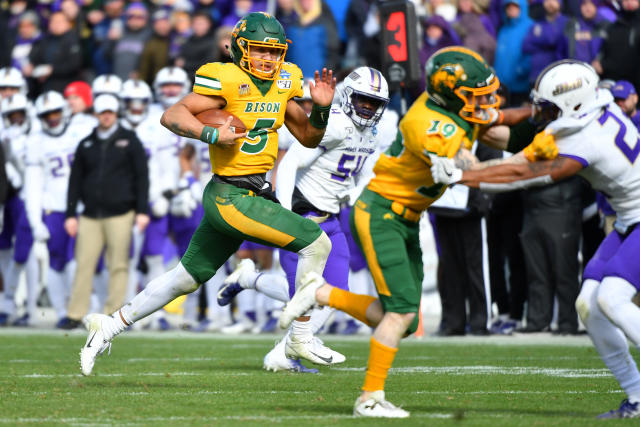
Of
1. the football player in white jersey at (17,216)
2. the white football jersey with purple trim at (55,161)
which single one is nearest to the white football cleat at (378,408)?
the white football jersey with purple trim at (55,161)

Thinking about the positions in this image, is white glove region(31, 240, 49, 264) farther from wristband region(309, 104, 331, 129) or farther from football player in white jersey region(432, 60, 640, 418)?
football player in white jersey region(432, 60, 640, 418)

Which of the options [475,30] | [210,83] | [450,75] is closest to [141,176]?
[475,30]

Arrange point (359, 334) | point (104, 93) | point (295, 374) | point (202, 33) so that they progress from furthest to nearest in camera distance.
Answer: point (202, 33) → point (104, 93) → point (359, 334) → point (295, 374)

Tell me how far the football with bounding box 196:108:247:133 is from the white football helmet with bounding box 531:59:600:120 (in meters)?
2.10

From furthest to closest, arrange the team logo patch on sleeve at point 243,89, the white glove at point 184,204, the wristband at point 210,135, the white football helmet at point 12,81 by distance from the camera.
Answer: the white football helmet at point 12,81, the white glove at point 184,204, the team logo patch on sleeve at point 243,89, the wristband at point 210,135

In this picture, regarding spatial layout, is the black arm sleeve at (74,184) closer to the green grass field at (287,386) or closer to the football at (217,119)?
the green grass field at (287,386)

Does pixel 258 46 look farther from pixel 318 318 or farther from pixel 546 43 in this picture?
pixel 546 43

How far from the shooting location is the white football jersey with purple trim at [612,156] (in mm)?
6027

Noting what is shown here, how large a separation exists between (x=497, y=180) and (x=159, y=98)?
9.61 m

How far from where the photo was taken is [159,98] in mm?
15062

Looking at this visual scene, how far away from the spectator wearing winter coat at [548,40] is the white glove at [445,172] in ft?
25.3

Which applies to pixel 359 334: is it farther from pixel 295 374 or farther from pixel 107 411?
pixel 107 411

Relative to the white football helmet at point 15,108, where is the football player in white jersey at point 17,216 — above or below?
below

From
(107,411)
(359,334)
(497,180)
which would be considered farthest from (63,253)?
(497,180)
